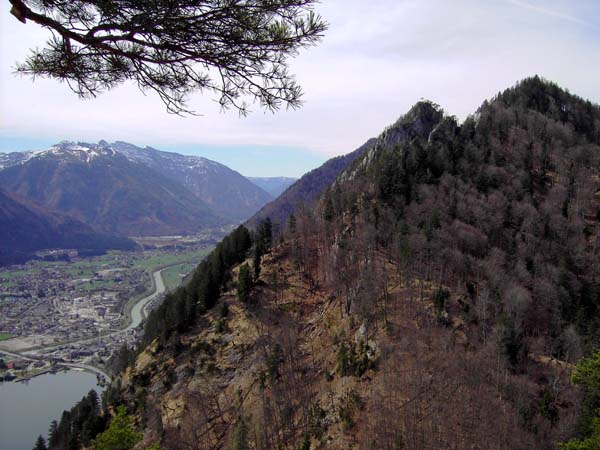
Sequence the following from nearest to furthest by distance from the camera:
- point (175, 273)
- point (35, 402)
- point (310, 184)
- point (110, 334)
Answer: point (35, 402) → point (110, 334) → point (310, 184) → point (175, 273)

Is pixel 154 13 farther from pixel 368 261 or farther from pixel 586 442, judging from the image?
pixel 368 261

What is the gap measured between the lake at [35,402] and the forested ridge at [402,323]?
1673cm

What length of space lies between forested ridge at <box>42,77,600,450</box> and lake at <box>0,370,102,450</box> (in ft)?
54.9

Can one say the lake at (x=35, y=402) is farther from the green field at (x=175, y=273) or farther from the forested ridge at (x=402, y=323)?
the green field at (x=175, y=273)

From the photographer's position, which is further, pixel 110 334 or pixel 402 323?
pixel 110 334

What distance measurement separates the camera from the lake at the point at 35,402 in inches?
2168

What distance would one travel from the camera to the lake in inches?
2168

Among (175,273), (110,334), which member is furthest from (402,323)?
(175,273)

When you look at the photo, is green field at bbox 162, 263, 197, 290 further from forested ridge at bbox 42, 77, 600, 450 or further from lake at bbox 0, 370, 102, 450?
forested ridge at bbox 42, 77, 600, 450

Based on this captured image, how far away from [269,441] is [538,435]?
18.5 meters

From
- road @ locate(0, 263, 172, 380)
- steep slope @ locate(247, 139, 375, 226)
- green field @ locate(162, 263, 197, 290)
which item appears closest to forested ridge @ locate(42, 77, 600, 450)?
road @ locate(0, 263, 172, 380)

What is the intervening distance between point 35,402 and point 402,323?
208 ft

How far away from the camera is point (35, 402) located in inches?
2611

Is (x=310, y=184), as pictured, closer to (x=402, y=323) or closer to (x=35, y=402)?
(x=35, y=402)
